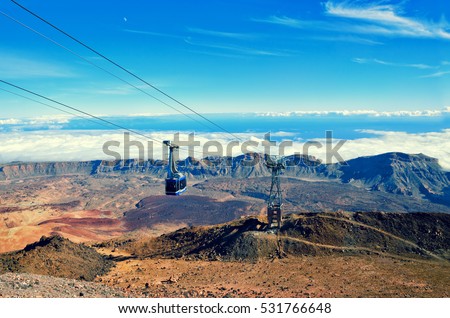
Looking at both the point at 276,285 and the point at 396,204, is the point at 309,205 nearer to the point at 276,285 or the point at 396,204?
the point at 396,204

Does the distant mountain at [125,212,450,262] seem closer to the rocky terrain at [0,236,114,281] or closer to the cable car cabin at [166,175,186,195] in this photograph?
the rocky terrain at [0,236,114,281]

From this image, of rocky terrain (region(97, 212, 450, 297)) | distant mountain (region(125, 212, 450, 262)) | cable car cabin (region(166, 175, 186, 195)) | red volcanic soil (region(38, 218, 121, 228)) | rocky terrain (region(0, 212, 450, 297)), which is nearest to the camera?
rocky terrain (region(0, 212, 450, 297))

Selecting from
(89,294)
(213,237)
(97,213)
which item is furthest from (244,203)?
(89,294)

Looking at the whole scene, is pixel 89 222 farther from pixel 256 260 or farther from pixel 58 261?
pixel 256 260

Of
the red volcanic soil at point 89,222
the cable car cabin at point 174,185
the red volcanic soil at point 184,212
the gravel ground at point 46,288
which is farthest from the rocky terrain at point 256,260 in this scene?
the red volcanic soil at point 184,212

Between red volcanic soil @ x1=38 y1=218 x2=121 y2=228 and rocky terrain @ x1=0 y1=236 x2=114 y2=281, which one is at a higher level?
rocky terrain @ x1=0 y1=236 x2=114 y2=281

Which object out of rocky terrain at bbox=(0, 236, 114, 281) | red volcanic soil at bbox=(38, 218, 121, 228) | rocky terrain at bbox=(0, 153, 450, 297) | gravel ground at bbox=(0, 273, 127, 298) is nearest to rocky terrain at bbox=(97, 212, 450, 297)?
rocky terrain at bbox=(0, 153, 450, 297)
